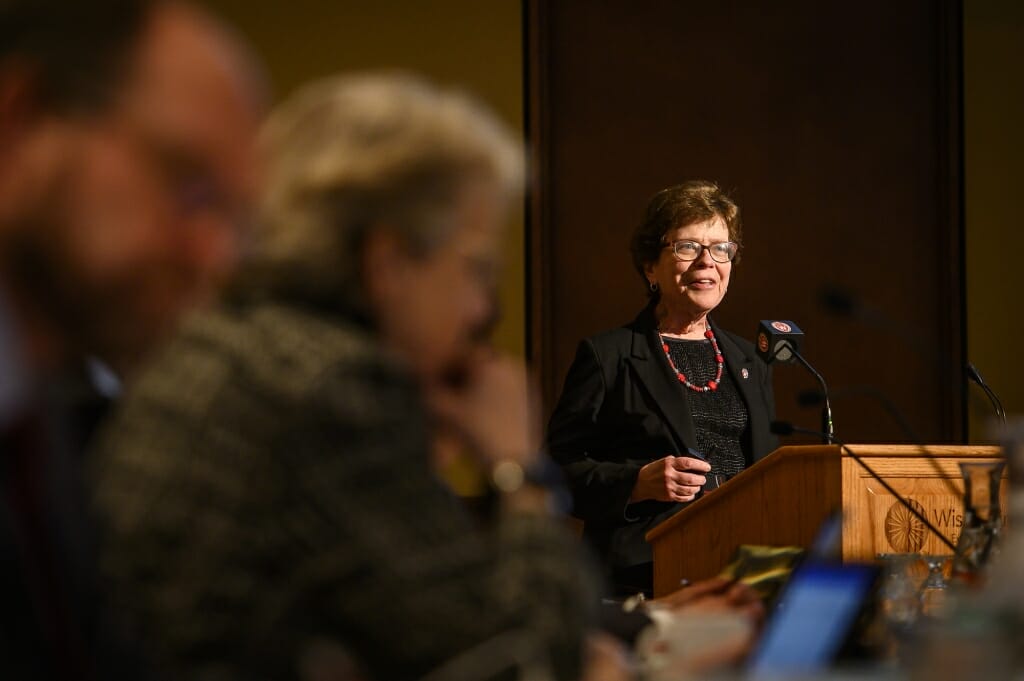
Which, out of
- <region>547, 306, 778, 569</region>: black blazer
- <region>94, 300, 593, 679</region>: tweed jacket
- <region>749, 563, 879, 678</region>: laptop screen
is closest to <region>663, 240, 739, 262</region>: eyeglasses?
<region>547, 306, 778, 569</region>: black blazer

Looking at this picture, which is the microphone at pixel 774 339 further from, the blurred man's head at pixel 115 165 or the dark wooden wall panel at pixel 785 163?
the blurred man's head at pixel 115 165

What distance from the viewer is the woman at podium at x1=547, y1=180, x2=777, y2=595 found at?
3699 mm

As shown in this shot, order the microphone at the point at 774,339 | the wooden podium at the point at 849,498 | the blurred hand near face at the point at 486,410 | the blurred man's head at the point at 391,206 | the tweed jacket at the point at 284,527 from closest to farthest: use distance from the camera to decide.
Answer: the tweed jacket at the point at 284,527 < the blurred man's head at the point at 391,206 < the blurred hand near face at the point at 486,410 < the wooden podium at the point at 849,498 < the microphone at the point at 774,339

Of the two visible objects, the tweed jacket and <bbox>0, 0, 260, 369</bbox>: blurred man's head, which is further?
the tweed jacket

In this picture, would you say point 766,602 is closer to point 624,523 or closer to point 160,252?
point 160,252

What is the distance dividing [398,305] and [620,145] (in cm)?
457

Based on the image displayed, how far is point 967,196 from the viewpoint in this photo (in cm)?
598

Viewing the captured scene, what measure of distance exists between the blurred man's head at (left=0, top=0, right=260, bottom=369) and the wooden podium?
6.23 feet

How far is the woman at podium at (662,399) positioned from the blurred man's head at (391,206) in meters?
2.14

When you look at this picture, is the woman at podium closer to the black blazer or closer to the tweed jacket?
the black blazer

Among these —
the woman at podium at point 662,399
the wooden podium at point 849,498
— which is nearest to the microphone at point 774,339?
the woman at podium at point 662,399

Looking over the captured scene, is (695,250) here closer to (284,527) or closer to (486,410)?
(486,410)

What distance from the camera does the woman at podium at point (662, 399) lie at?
370cm

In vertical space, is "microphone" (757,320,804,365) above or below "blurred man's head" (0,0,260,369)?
below
